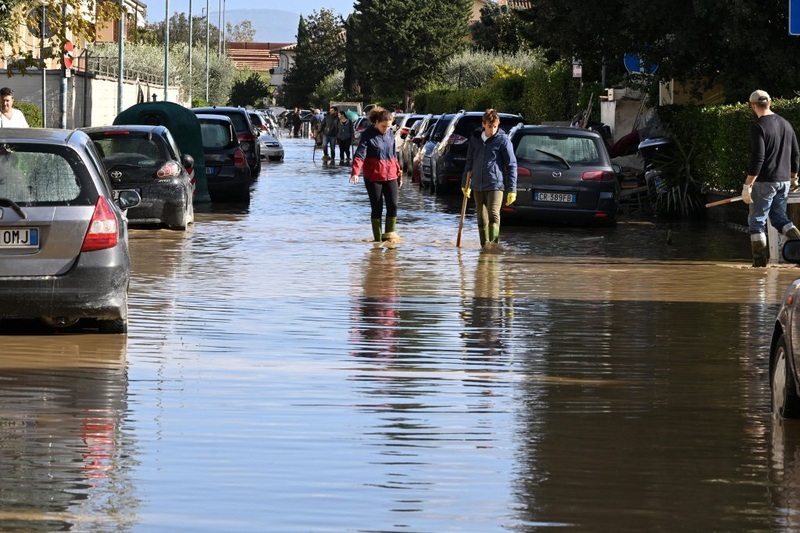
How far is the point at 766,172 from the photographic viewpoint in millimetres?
17094

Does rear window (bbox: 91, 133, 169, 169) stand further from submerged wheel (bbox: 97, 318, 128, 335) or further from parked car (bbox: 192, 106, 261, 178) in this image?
parked car (bbox: 192, 106, 261, 178)

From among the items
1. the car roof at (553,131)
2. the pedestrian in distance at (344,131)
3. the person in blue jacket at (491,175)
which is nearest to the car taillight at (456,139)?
the car roof at (553,131)

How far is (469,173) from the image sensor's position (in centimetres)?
1973

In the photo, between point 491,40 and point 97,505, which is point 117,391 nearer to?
point 97,505

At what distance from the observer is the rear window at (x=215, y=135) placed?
28.6 meters

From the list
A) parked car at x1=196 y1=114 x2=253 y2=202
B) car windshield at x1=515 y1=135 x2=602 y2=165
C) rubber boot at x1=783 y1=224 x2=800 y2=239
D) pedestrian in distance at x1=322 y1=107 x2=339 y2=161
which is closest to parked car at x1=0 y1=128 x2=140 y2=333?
rubber boot at x1=783 y1=224 x2=800 y2=239

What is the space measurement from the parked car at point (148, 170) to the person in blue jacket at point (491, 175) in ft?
12.9

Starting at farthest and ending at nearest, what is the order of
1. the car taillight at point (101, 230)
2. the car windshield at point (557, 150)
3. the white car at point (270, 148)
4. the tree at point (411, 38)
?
the tree at point (411, 38) < the white car at point (270, 148) < the car windshield at point (557, 150) < the car taillight at point (101, 230)

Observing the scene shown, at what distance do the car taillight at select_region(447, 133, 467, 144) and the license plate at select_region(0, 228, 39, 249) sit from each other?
20.6 meters

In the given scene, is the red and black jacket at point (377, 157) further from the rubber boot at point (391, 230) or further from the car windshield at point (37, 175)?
the car windshield at point (37, 175)

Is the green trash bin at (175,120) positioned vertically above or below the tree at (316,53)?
below

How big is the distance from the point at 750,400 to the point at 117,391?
11.3 ft

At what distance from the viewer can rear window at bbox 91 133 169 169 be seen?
68.5 ft

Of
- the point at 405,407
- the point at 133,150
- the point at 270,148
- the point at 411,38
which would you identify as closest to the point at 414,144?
the point at 270,148
